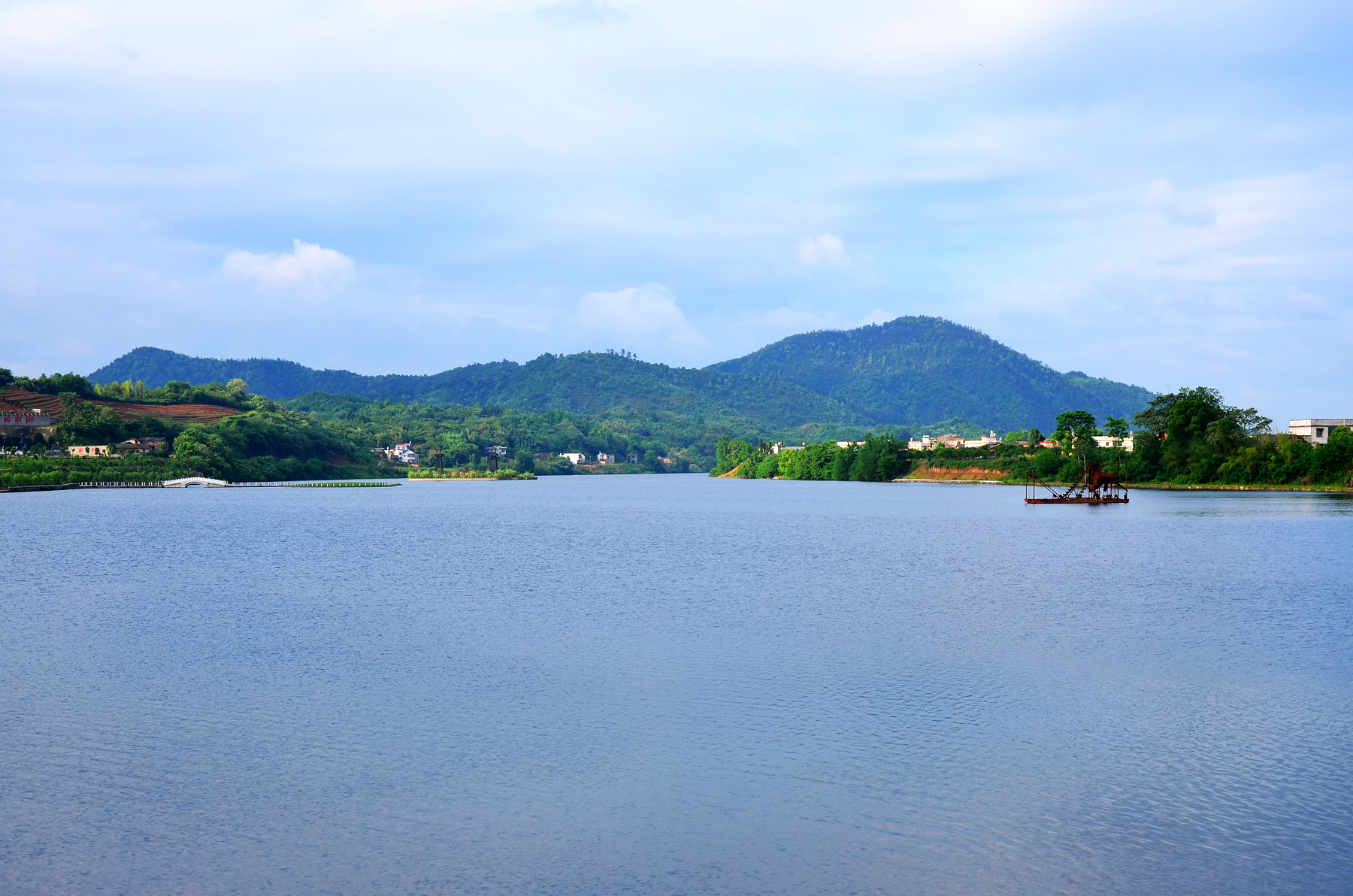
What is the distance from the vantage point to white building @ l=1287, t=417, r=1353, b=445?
125 metres

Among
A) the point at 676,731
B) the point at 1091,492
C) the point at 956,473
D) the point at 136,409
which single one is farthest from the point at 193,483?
the point at 676,731

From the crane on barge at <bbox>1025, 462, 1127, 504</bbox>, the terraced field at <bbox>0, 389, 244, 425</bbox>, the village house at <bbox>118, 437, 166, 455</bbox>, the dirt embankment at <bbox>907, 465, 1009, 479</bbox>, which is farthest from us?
the terraced field at <bbox>0, 389, 244, 425</bbox>

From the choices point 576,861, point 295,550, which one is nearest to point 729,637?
point 576,861

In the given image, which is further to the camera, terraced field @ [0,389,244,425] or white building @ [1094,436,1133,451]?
terraced field @ [0,389,244,425]

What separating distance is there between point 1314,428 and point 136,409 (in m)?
171

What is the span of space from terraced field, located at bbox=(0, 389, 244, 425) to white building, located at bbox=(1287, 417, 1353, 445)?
511 ft

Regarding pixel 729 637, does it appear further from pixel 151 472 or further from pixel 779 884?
pixel 151 472

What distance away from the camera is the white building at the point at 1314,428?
124938mm

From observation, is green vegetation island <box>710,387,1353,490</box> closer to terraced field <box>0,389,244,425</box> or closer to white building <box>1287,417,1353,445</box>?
white building <box>1287,417,1353,445</box>

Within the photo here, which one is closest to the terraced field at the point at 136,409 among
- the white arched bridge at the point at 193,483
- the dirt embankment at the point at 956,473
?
the white arched bridge at the point at 193,483

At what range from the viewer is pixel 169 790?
12.5 m

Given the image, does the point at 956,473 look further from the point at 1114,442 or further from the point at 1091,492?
the point at 1091,492

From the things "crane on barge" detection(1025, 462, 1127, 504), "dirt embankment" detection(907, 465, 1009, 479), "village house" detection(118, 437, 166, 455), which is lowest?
"crane on barge" detection(1025, 462, 1127, 504)

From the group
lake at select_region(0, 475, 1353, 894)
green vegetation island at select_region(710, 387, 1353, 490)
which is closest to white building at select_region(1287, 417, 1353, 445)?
green vegetation island at select_region(710, 387, 1353, 490)
